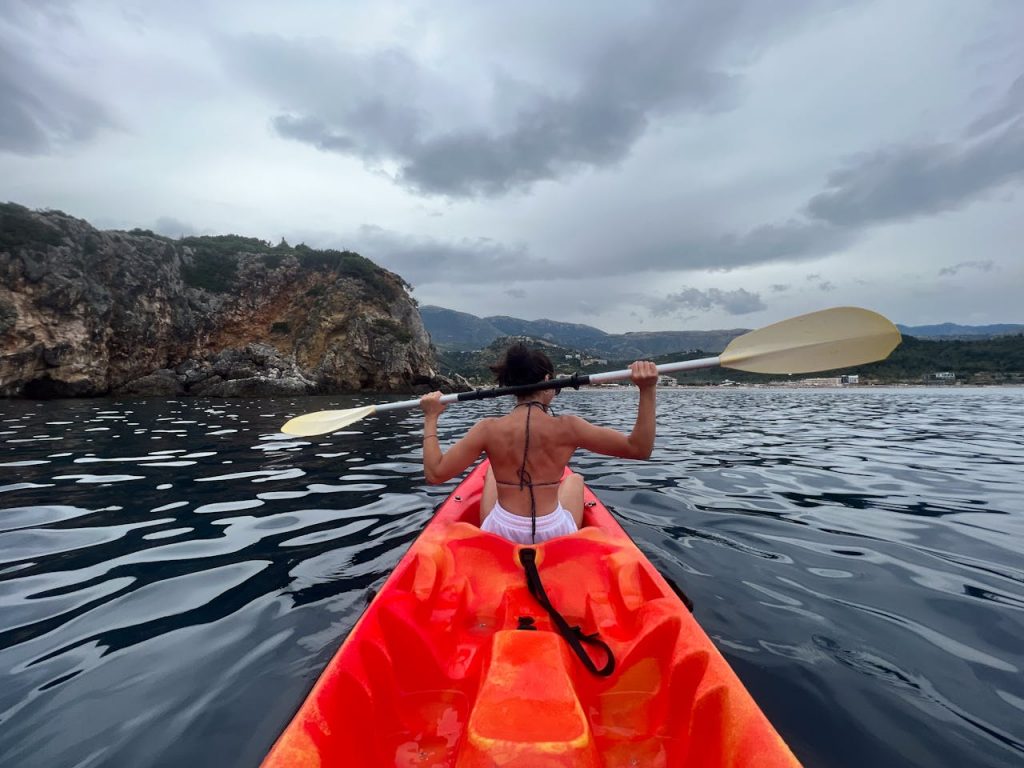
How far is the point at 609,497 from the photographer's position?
649 cm

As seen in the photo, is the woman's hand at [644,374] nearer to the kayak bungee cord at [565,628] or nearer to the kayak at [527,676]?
the kayak at [527,676]

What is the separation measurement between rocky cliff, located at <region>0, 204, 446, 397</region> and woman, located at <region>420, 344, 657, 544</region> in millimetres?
26932

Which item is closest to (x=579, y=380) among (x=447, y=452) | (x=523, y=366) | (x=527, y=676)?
(x=523, y=366)

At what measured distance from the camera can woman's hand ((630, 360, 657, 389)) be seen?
3.37 m

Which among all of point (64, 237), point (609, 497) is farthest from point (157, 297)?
point (609, 497)

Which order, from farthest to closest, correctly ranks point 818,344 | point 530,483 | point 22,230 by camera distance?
1. point 22,230
2. point 818,344
3. point 530,483

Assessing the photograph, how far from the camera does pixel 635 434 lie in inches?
134

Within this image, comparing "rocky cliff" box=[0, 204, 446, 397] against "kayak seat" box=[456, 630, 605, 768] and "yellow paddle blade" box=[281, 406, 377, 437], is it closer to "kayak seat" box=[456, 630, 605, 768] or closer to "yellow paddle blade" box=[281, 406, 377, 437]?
"yellow paddle blade" box=[281, 406, 377, 437]

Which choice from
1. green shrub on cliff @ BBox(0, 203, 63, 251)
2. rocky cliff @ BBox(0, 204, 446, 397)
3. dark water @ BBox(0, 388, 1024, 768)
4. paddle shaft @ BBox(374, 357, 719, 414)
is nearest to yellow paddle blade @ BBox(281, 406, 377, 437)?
dark water @ BBox(0, 388, 1024, 768)

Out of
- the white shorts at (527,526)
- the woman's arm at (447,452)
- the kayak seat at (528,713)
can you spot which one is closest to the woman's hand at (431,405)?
the woman's arm at (447,452)

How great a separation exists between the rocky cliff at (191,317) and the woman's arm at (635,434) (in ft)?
90.2

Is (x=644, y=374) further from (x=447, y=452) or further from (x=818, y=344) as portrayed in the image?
(x=818, y=344)

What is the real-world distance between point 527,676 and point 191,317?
37.7m

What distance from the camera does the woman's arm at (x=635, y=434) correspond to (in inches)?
132
